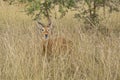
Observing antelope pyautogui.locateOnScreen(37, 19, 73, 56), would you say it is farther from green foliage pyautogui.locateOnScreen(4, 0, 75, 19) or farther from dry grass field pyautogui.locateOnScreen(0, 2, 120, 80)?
green foliage pyautogui.locateOnScreen(4, 0, 75, 19)

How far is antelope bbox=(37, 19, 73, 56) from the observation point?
13.3 feet

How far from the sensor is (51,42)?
436 cm

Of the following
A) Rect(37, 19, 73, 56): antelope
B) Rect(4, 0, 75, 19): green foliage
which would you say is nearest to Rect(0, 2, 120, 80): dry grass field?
Rect(37, 19, 73, 56): antelope

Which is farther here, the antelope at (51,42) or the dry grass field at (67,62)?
the antelope at (51,42)

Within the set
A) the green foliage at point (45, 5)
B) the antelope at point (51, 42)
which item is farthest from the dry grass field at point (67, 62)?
the green foliage at point (45, 5)

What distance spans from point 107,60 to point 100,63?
104 millimetres

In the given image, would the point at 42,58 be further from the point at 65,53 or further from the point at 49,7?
the point at 49,7

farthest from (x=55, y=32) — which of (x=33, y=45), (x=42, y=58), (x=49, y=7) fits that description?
(x=49, y=7)

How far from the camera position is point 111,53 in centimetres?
377

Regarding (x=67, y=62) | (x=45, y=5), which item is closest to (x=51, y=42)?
(x=67, y=62)

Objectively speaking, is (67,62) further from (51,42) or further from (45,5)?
(45,5)

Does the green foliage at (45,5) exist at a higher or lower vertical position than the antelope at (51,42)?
higher

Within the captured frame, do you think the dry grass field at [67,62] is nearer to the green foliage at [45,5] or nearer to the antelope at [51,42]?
the antelope at [51,42]

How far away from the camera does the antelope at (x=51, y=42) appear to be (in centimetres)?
405
